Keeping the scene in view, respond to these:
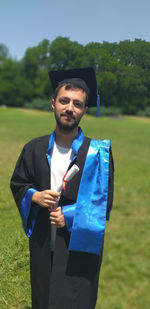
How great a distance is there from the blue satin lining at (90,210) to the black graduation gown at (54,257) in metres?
0.09

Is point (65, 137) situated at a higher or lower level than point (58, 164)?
higher

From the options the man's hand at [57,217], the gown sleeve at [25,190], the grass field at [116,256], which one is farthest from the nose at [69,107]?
the grass field at [116,256]

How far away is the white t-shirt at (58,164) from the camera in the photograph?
193 centimetres

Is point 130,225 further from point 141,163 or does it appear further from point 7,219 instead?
point 141,163

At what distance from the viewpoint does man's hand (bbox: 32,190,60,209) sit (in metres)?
1.75

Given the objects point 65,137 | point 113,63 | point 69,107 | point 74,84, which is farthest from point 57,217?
point 113,63

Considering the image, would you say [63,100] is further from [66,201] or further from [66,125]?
[66,201]

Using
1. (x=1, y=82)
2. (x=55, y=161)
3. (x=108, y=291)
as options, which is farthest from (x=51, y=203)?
(x=1, y=82)

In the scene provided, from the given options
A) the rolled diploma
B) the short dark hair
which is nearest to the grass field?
the rolled diploma

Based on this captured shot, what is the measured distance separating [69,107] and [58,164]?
0.43 m

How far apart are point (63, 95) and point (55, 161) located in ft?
1.63

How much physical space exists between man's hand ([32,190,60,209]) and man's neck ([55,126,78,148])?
423mm

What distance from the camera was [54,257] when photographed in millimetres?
1868

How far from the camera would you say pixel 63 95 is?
1.89m
